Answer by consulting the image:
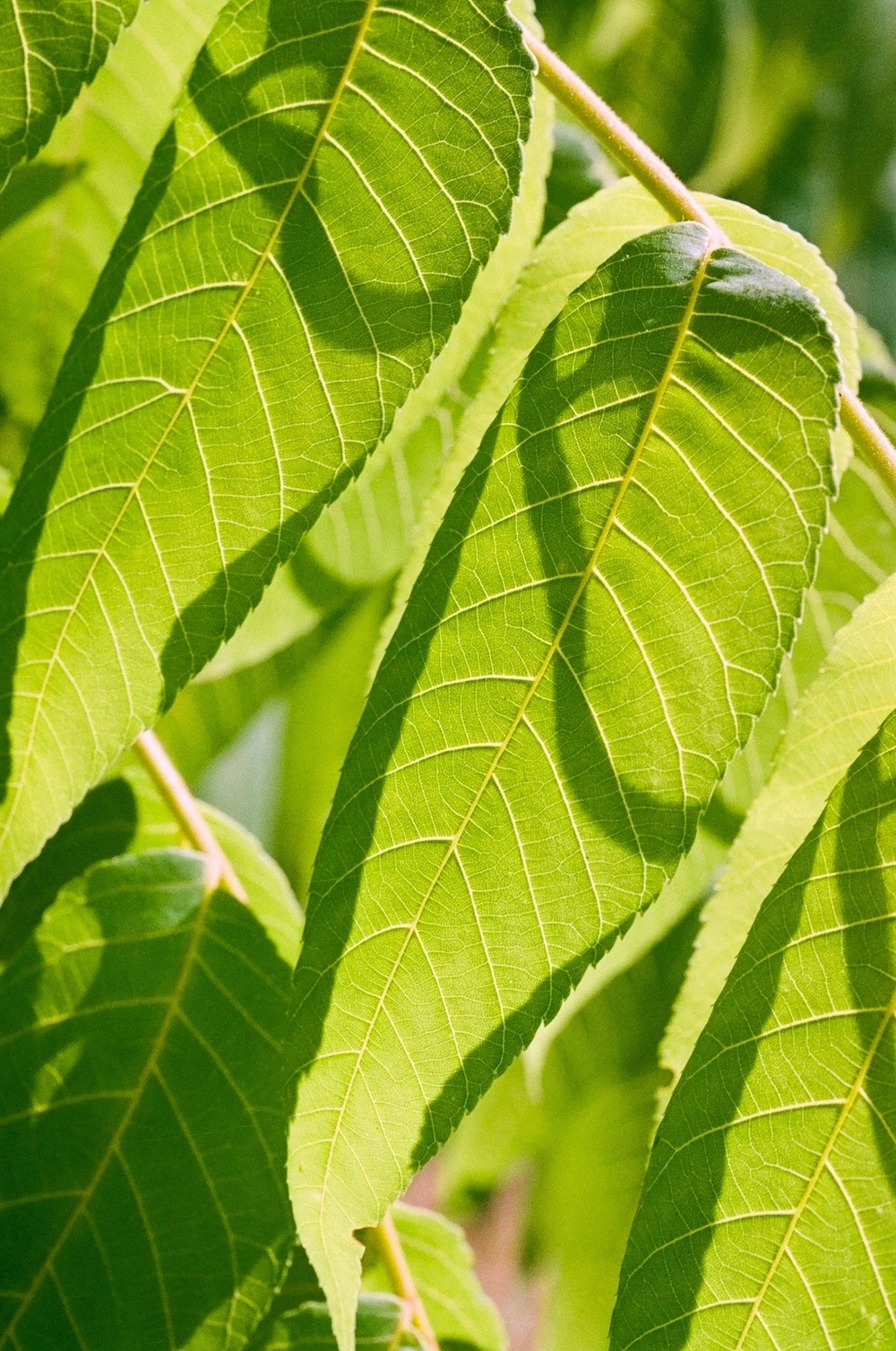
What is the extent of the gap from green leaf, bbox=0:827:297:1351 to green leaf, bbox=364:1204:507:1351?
0.20m

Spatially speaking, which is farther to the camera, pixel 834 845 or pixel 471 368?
pixel 471 368

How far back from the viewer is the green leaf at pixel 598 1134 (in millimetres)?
1354

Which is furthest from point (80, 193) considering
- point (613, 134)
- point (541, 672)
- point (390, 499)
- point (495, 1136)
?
point (495, 1136)

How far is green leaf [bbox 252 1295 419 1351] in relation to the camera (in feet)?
2.29

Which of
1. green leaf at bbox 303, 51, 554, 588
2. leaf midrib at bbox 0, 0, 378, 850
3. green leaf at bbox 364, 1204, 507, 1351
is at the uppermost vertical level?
leaf midrib at bbox 0, 0, 378, 850

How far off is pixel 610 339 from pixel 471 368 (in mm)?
345

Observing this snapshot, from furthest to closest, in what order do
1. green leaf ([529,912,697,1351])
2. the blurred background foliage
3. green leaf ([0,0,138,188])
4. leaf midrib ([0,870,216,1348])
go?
1. green leaf ([529,912,697,1351])
2. the blurred background foliage
3. leaf midrib ([0,870,216,1348])
4. green leaf ([0,0,138,188])

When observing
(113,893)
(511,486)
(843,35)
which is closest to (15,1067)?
(113,893)

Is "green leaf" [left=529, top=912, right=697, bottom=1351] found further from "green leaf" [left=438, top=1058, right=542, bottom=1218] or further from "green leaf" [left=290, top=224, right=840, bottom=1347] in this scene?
"green leaf" [left=290, top=224, right=840, bottom=1347]

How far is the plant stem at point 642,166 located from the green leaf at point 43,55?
7.5 inches

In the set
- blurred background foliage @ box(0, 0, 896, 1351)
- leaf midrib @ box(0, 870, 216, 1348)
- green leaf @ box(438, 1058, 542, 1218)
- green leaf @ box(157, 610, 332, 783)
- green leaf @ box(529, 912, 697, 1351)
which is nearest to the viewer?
leaf midrib @ box(0, 870, 216, 1348)

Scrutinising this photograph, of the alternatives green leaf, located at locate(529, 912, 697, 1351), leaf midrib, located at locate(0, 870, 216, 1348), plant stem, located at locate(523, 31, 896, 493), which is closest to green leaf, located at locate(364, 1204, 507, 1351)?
leaf midrib, located at locate(0, 870, 216, 1348)

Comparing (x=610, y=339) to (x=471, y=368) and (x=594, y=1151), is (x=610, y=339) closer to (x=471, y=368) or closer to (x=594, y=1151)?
(x=471, y=368)

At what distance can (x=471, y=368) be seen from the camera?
857mm
